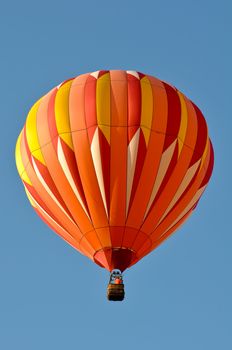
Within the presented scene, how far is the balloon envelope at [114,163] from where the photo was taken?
3092 centimetres

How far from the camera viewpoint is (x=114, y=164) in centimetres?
3094

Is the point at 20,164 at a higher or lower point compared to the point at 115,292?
higher

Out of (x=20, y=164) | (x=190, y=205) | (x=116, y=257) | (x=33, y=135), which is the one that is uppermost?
(x=33, y=135)

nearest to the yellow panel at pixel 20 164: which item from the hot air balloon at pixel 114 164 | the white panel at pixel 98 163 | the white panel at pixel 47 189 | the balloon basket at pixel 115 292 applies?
the hot air balloon at pixel 114 164

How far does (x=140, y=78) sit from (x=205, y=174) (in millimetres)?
2300

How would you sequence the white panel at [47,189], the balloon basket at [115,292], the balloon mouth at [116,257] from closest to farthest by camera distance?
the balloon basket at [115,292]
the balloon mouth at [116,257]
the white panel at [47,189]

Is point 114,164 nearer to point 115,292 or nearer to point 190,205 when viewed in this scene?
point 190,205

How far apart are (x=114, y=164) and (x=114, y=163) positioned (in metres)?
0.02

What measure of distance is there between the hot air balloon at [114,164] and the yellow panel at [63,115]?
19 millimetres

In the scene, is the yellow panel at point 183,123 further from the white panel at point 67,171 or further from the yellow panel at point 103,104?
the white panel at point 67,171

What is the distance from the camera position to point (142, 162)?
3097 centimetres

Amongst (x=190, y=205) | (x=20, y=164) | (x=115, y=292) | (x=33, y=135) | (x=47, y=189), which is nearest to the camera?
(x=115, y=292)

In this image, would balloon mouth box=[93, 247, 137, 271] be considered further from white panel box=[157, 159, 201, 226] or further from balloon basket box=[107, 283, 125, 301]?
white panel box=[157, 159, 201, 226]

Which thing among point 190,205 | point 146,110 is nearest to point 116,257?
point 190,205
